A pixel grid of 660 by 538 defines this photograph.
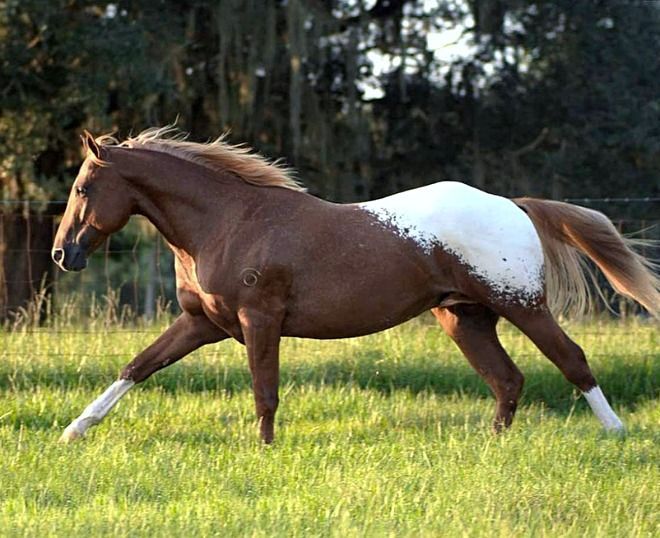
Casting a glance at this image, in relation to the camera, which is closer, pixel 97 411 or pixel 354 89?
pixel 97 411

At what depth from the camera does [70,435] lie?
6.97 metres

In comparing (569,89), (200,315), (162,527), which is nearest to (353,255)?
(200,315)

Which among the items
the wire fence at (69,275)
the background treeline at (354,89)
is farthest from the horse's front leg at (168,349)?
the background treeline at (354,89)

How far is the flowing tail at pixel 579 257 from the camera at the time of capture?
749 centimetres

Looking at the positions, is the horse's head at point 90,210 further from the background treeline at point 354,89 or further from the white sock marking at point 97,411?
the background treeline at point 354,89

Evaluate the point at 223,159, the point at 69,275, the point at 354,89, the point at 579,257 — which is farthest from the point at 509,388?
the point at 69,275

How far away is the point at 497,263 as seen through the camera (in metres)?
7.08

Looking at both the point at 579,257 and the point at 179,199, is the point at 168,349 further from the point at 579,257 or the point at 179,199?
the point at 579,257

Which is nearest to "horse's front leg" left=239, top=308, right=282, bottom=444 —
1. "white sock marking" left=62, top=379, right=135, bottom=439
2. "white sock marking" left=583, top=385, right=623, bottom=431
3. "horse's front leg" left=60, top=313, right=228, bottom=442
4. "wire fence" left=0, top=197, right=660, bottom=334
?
"horse's front leg" left=60, top=313, right=228, bottom=442

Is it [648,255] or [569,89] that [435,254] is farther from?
[569,89]

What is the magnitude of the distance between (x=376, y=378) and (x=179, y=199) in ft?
8.77

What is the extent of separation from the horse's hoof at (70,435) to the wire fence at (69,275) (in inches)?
121

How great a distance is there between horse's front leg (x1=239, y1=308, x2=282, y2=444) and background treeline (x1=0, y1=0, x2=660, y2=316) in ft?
23.5

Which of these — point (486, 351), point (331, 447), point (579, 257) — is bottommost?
point (331, 447)
